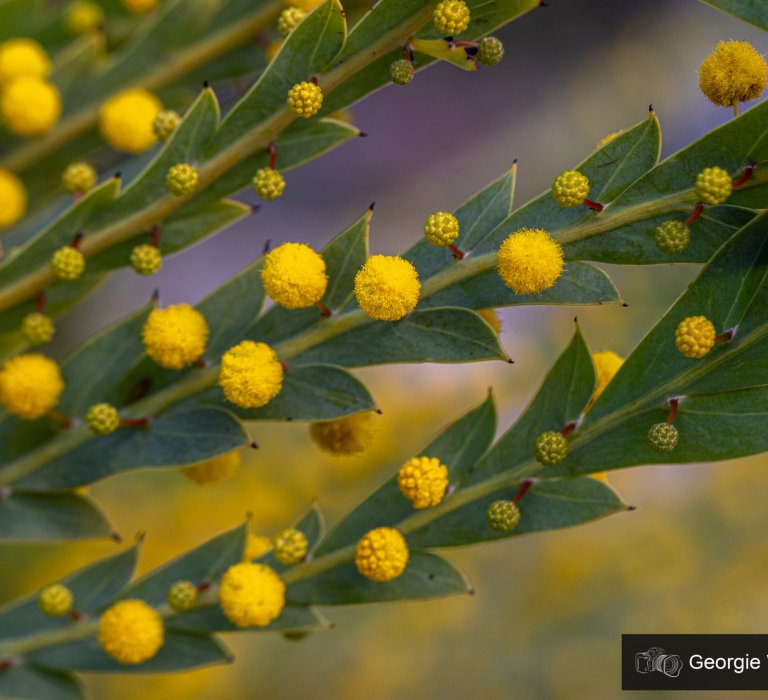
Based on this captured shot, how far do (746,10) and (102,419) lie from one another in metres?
0.55

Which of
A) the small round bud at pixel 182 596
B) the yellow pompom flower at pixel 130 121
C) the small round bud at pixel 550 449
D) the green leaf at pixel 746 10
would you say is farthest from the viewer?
the yellow pompom flower at pixel 130 121

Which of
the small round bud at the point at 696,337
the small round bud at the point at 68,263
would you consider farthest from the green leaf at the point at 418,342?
the small round bud at the point at 68,263

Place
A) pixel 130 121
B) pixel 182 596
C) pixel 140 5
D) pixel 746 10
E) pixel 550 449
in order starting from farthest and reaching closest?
pixel 140 5 < pixel 130 121 < pixel 182 596 < pixel 550 449 < pixel 746 10

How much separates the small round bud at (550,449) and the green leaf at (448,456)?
67 millimetres

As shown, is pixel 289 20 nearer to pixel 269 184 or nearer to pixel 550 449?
pixel 269 184

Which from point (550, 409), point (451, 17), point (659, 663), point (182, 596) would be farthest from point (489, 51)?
point (659, 663)

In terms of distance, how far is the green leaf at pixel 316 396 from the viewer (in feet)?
2.04

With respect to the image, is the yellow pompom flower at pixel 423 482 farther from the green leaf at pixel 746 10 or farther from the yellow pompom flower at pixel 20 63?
the yellow pompom flower at pixel 20 63

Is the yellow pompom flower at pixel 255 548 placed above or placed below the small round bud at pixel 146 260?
below

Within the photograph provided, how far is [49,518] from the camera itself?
2.67 feet

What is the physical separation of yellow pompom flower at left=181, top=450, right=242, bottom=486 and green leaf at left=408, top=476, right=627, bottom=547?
0.16 metres

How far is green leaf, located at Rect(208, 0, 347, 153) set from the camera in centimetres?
59

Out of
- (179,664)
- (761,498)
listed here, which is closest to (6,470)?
(179,664)

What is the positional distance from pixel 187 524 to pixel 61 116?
73cm
